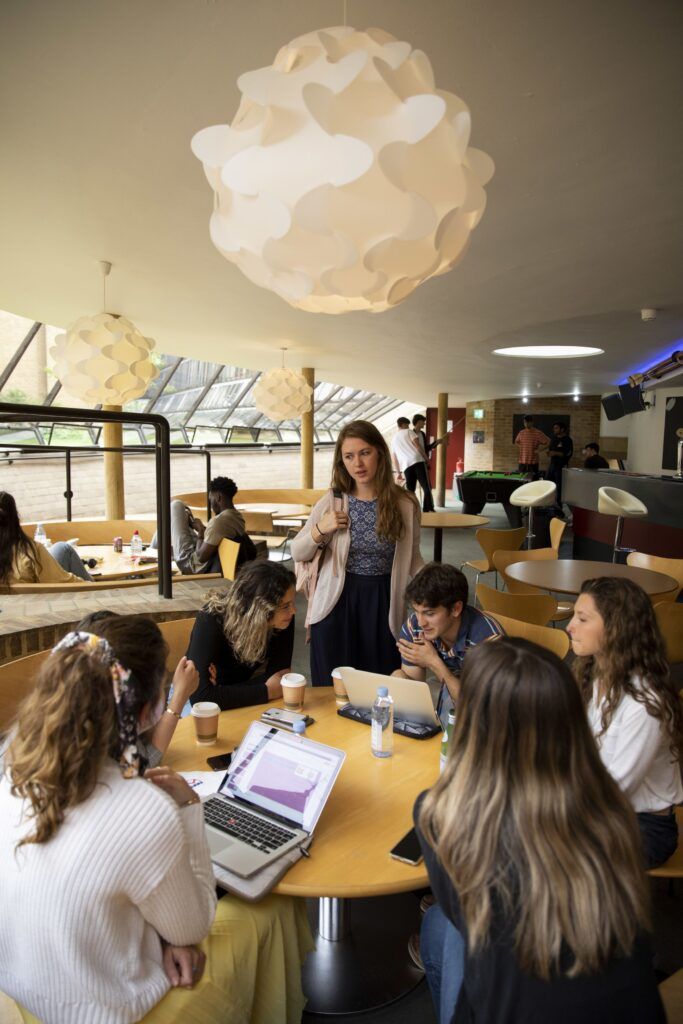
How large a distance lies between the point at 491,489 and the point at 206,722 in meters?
10.3

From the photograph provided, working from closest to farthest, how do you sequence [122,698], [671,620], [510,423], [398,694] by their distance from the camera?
1. [122,698]
2. [398,694]
3. [671,620]
4. [510,423]

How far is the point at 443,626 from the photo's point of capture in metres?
2.23

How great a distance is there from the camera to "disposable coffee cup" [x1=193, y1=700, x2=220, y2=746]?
183cm

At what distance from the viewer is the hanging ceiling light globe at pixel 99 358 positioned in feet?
13.3

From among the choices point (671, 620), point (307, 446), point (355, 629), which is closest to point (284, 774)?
point (355, 629)

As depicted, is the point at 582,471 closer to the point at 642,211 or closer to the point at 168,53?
the point at 642,211

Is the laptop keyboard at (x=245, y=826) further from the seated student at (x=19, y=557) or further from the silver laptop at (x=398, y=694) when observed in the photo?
the seated student at (x=19, y=557)

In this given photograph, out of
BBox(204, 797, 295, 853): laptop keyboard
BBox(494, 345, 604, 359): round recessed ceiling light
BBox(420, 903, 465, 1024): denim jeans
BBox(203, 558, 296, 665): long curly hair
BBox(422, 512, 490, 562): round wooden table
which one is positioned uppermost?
BBox(494, 345, 604, 359): round recessed ceiling light

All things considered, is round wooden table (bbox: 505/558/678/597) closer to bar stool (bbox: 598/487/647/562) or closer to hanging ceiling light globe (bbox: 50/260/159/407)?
bar stool (bbox: 598/487/647/562)

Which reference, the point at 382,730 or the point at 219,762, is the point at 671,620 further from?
the point at 219,762

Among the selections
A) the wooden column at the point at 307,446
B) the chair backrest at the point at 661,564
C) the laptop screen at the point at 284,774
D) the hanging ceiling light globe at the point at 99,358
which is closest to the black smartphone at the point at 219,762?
the laptop screen at the point at 284,774

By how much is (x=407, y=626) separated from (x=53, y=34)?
2217 millimetres

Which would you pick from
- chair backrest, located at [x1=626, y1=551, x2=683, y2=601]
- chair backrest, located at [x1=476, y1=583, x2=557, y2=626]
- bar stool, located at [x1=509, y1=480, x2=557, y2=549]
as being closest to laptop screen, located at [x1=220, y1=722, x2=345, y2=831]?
chair backrest, located at [x1=476, y1=583, x2=557, y2=626]

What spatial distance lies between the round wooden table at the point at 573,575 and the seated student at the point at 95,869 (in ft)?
9.31
